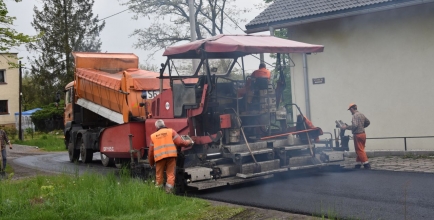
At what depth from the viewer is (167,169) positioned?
30.9 feet

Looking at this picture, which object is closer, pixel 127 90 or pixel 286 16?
pixel 127 90

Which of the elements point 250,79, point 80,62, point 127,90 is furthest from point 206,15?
point 250,79

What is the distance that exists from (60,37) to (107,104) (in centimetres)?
2764

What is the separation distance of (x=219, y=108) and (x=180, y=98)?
0.81 metres

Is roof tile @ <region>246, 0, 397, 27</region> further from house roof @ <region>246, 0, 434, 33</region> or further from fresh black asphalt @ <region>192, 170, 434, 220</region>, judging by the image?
fresh black asphalt @ <region>192, 170, 434, 220</region>

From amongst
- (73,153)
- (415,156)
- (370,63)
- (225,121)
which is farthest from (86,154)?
(415,156)

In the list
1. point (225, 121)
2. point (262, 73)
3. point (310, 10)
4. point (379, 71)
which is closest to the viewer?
point (225, 121)

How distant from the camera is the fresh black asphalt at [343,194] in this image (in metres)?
7.12

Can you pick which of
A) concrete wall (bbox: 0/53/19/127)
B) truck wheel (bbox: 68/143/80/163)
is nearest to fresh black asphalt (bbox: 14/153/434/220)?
truck wheel (bbox: 68/143/80/163)

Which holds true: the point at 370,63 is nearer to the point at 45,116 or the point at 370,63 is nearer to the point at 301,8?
the point at 301,8

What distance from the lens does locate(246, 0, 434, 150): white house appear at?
13445mm

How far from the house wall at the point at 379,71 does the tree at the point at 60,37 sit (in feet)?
92.6

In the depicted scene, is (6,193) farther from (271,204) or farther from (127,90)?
(127,90)

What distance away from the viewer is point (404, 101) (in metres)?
13.9
